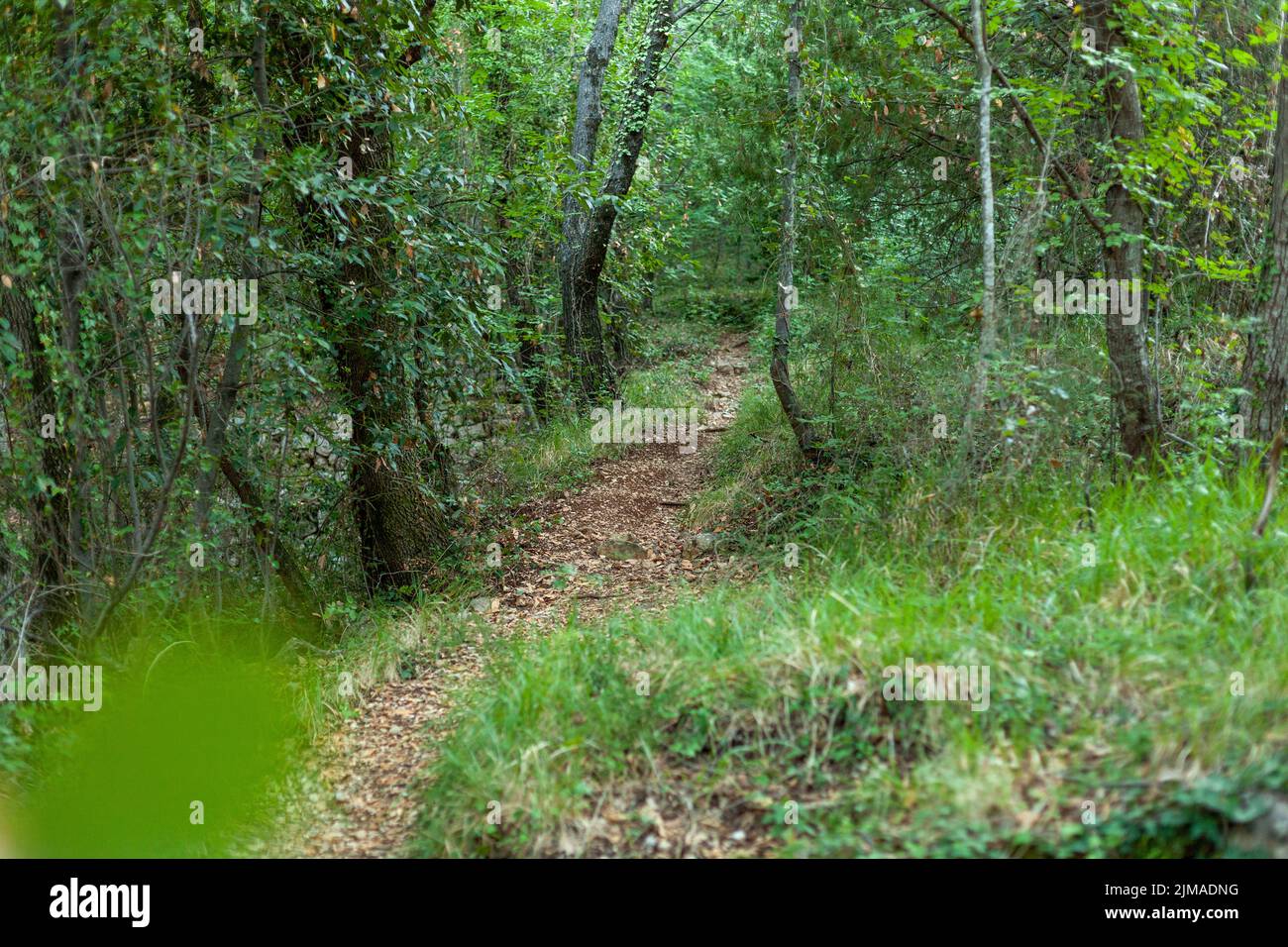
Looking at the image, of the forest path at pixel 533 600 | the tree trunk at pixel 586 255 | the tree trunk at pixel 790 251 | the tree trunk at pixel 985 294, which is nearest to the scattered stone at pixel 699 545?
the forest path at pixel 533 600

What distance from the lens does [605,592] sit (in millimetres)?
6348

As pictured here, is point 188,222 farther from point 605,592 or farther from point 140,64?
point 605,592

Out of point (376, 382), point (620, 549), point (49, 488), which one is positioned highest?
point (376, 382)

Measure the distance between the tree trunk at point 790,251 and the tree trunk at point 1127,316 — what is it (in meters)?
2.11

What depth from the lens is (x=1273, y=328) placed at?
5.04 m

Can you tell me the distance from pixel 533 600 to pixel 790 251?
10.7ft

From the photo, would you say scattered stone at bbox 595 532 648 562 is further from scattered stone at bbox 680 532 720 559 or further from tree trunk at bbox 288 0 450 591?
tree trunk at bbox 288 0 450 591

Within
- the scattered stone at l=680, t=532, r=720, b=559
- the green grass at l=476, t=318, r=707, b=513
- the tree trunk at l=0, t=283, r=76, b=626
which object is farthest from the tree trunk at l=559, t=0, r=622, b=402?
the tree trunk at l=0, t=283, r=76, b=626

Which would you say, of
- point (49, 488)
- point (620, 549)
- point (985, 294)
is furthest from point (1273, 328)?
point (49, 488)

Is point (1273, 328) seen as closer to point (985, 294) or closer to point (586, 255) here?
point (985, 294)

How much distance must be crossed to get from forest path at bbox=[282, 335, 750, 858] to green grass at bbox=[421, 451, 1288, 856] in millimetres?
413

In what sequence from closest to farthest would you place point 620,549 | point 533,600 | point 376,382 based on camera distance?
1. point 376,382
2. point 533,600
3. point 620,549

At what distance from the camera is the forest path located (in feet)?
13.5

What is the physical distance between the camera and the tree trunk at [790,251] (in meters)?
6.86
